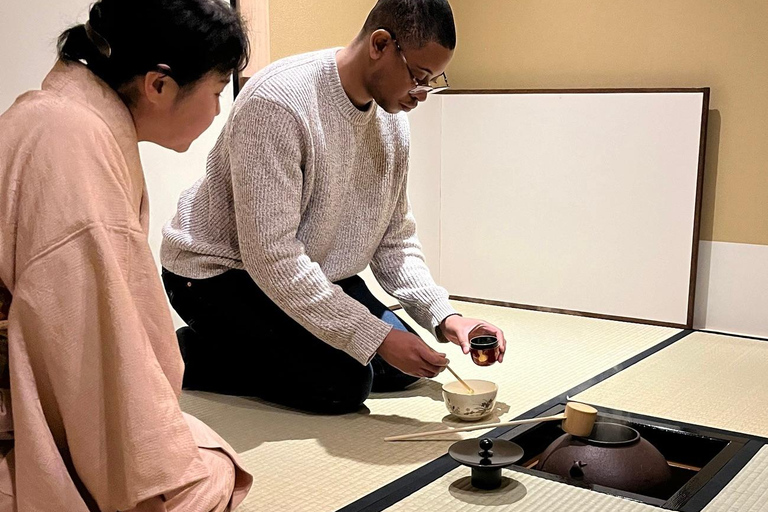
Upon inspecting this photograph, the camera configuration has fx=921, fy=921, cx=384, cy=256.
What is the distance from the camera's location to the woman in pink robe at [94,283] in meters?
1.29

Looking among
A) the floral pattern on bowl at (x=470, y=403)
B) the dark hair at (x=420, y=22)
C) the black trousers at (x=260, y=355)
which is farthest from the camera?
the black trousers at (x=260, y=355)

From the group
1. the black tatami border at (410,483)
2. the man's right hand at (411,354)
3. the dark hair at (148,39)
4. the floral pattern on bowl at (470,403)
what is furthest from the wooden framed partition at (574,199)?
the dark hair at (148,39)

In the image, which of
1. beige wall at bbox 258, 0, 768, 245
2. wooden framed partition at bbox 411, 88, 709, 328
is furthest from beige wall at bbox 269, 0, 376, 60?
wooden framed partition at bbox 411, 88, 709, 328

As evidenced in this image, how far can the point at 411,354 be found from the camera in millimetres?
2066

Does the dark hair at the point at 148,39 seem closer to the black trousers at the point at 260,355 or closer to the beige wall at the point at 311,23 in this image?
the black trousers at the point at 260,355

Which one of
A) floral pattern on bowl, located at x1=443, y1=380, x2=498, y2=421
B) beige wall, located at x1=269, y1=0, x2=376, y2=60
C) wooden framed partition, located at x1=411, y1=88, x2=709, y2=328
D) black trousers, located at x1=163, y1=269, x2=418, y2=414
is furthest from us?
wooden framed partition, located at x1=411, y1=88, x2=709, y2=328

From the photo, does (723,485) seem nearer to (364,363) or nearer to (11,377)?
(364,363)

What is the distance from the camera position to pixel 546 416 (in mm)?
2238

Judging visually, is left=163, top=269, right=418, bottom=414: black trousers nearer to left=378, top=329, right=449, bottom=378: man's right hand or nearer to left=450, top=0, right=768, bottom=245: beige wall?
left=378, top=329, right=449, bottom=378: man's right hand

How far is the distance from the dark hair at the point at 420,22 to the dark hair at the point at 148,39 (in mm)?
676

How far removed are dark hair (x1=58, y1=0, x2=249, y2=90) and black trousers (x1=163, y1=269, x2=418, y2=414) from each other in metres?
0.96

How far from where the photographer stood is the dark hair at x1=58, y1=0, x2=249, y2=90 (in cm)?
141

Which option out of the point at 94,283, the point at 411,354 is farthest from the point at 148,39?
the point at 411,354

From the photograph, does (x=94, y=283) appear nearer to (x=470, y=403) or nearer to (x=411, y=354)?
(x=411, y=354)
